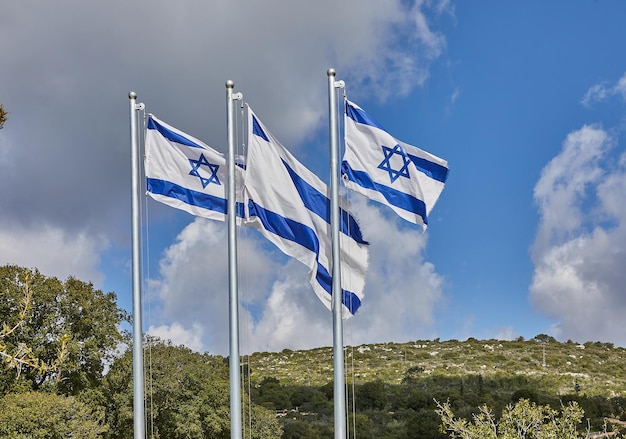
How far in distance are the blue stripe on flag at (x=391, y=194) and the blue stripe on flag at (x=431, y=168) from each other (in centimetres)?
39

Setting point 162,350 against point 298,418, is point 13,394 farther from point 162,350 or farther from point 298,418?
point 298,418

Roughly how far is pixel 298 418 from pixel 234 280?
26744mm

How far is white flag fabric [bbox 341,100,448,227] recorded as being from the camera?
9773 millimetres

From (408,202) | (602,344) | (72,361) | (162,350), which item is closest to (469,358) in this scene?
(602,344)

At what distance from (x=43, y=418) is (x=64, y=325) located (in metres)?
4.96

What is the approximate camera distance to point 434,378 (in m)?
41.4

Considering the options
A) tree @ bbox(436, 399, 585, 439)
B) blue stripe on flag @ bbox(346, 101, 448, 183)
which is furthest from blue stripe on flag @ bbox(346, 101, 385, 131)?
tree @ bbox(436, 399, 585, 439)

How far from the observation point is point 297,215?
10.0m

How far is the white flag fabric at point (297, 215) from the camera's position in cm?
987

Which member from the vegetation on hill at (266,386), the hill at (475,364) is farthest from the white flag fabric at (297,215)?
the hill at (475,364)

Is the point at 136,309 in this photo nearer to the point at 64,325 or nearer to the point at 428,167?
the point at 428,167

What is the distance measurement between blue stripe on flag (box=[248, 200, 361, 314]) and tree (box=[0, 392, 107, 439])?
14.0 m

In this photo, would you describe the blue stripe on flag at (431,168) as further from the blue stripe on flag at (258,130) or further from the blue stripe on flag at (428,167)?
the blue stripe on flag at (258,130)

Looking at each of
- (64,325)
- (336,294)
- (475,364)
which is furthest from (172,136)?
(475,364)
